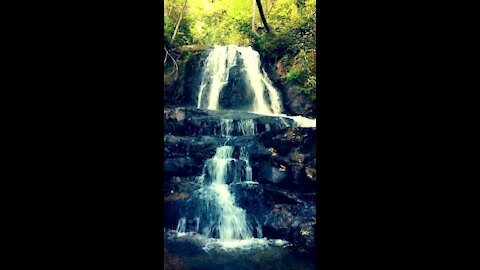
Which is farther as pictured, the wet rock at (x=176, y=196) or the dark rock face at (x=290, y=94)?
the dark rock face at (x=290, y=94)

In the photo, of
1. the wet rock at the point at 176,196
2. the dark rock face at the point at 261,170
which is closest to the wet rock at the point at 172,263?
the dark rock face at the point at 261,170

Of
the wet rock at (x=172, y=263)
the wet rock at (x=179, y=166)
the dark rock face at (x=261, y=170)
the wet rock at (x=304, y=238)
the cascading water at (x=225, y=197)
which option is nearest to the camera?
the wet rock at (x=172, y=263)

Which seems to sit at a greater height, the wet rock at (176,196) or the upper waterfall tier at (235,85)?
the upper waterfall tier at (235,85)

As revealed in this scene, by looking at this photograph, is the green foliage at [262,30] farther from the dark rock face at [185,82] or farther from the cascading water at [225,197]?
the cascading water at [225,197]

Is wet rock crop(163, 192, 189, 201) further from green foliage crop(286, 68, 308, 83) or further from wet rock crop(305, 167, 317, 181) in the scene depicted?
green foliage crop(286, 68, 308, 83)

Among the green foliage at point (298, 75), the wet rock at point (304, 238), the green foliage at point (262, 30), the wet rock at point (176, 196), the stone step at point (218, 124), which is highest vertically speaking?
the green foliage at point (262, 30)

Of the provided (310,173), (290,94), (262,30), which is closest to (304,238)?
(310,173)

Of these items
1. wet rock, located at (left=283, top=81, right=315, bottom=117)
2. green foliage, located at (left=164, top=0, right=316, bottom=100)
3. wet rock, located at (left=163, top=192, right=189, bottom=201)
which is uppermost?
green foliage, located at (left=164, top=0, right=316, bottom=100)

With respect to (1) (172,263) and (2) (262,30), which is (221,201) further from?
(2) (262,30)

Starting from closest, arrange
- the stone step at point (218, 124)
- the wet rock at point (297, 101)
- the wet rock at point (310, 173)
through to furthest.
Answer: the wet rock at point (310, 173) → the stone step at point (218, 124) → the wet rock at point (297, 101)

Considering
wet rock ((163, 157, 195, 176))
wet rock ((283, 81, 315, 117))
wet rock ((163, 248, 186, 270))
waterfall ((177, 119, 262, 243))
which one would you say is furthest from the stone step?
wet rock ((163, 248, 186, 270))
